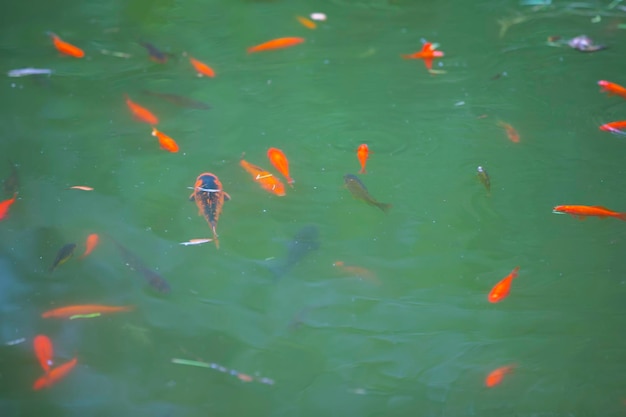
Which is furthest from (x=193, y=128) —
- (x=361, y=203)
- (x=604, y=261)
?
(x=604, y=261)

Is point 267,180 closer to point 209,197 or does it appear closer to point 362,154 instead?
point 209,197

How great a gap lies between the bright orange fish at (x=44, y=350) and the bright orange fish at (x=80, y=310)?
3.1 inches

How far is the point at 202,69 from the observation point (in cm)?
285

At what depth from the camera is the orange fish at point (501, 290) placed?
81.9 inches

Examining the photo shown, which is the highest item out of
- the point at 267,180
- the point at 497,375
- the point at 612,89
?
the point at 612,89

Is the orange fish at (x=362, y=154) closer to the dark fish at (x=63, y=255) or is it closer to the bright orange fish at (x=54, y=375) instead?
the dark fish at (x=63, y=255)

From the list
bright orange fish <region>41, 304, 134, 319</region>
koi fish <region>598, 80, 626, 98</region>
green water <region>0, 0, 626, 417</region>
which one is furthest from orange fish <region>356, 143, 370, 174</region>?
koi fish <region>598, 80, 626, 98</region>

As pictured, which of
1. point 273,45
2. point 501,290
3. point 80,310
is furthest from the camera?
point 273,45

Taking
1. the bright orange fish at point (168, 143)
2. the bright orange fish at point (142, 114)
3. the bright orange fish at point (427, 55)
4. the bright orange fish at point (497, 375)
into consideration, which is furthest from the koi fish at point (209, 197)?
the bright orange fish at point (427, 55)

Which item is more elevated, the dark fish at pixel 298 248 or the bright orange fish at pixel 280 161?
the bright orange fish at pixel 280 161

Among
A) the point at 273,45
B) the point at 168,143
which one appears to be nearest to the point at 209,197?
the point at 168,143

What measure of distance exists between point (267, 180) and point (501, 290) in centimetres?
96

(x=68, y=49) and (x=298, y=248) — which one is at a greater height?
(x=68, y=49)

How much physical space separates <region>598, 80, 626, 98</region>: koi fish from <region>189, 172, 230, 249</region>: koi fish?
1.77m
